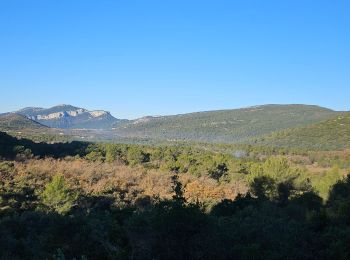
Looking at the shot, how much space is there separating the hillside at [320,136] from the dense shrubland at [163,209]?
28970 mm

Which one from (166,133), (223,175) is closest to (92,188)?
(223,175)

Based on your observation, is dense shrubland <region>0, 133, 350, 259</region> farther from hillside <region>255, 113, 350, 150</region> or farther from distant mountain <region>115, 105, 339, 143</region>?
distant mountain <region>115, 105, 339, 143</region>

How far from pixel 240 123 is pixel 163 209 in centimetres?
16225

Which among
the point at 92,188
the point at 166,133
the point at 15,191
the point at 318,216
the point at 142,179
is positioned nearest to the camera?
the point at 318,216

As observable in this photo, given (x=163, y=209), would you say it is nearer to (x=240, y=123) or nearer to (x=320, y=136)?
(x=320, y=136)

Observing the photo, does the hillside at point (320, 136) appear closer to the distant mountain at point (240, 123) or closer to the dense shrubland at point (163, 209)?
the distant mountain at point (240, 123)

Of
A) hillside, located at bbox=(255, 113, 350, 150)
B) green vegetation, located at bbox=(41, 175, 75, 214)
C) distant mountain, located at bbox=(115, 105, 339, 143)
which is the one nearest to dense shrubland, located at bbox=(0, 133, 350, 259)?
green vegetation, located at bbox=(41, 175, 75, 214)

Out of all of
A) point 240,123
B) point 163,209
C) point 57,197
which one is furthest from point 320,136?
point 163,209

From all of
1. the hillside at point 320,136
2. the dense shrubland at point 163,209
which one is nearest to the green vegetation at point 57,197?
the dense shrubland at point 163,209

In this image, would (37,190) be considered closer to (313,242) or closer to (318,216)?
(318,216)

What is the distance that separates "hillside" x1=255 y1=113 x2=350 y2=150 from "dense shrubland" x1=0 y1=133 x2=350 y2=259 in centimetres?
2897

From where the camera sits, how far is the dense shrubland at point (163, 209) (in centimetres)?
1246

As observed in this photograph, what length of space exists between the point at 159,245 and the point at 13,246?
5302 millimetres

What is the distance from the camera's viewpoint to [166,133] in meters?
189
